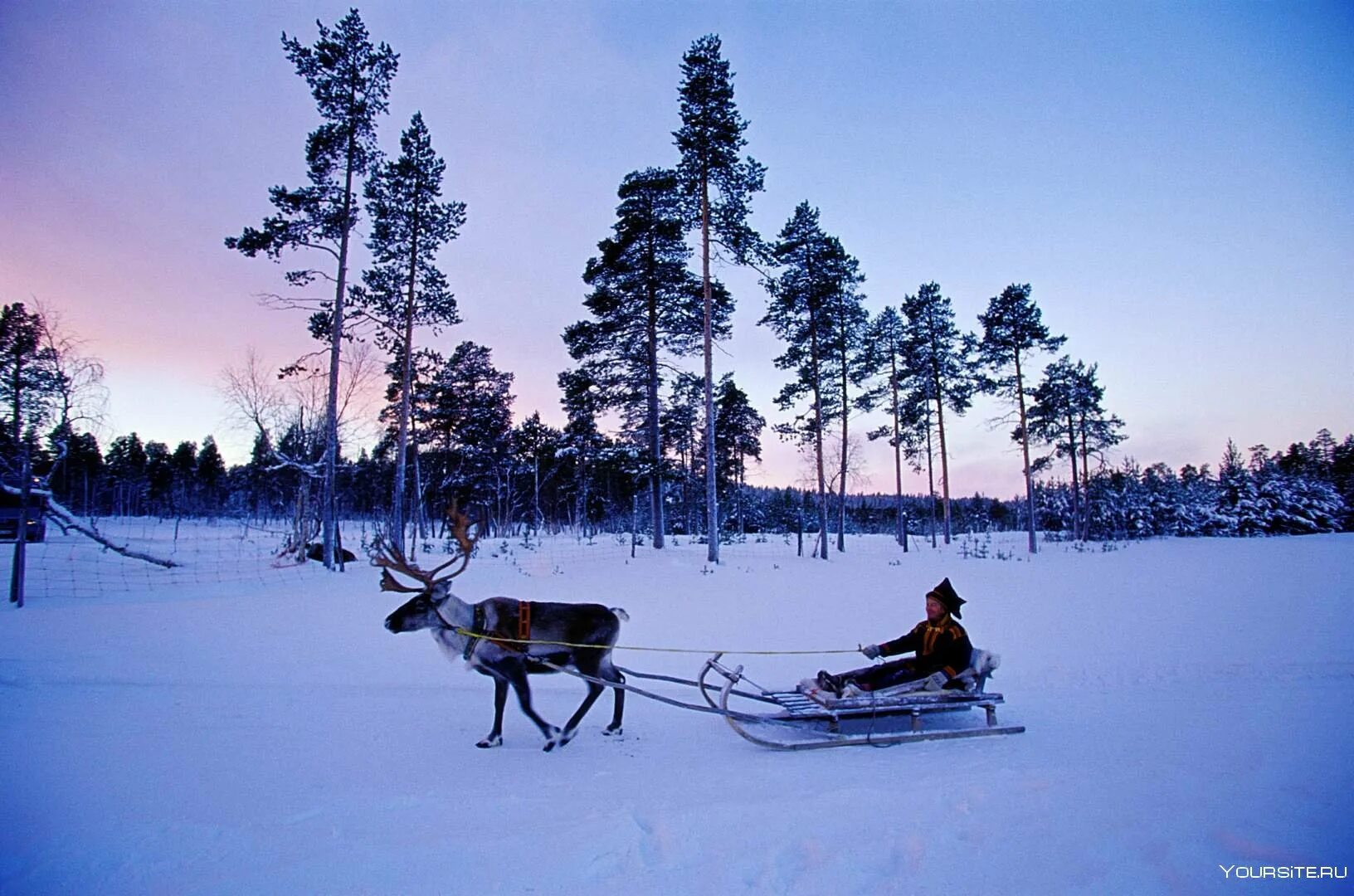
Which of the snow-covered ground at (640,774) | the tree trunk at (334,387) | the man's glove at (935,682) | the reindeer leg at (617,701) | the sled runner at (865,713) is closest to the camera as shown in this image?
the snow-covered ground at (640,774)

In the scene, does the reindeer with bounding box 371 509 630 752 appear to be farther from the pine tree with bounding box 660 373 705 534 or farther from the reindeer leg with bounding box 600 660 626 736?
the pine tree with bounding box 660 373 705 534

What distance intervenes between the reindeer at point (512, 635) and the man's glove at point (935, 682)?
3.22 metres

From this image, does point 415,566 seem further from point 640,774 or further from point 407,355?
point 407,355

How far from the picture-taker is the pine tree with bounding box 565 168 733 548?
2283 cm

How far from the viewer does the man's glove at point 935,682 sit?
6.39 m

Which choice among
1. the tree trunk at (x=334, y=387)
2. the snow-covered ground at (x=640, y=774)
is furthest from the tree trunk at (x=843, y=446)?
the tree trunk at (x=334, y=387)

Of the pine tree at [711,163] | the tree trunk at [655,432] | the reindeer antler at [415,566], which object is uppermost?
the pine tree at [711,163]

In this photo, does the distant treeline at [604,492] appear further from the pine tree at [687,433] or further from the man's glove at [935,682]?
the man's glove at [935,682]

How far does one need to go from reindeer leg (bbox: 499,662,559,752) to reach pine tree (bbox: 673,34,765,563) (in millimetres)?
12842

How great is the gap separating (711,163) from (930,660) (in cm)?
1729

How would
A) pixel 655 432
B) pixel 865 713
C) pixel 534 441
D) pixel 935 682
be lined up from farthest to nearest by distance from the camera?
1. pixel 534 441
2. pixel 655 432
3. pixel 935 682
4. pixel 865 713

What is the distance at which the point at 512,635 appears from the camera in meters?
6.39
